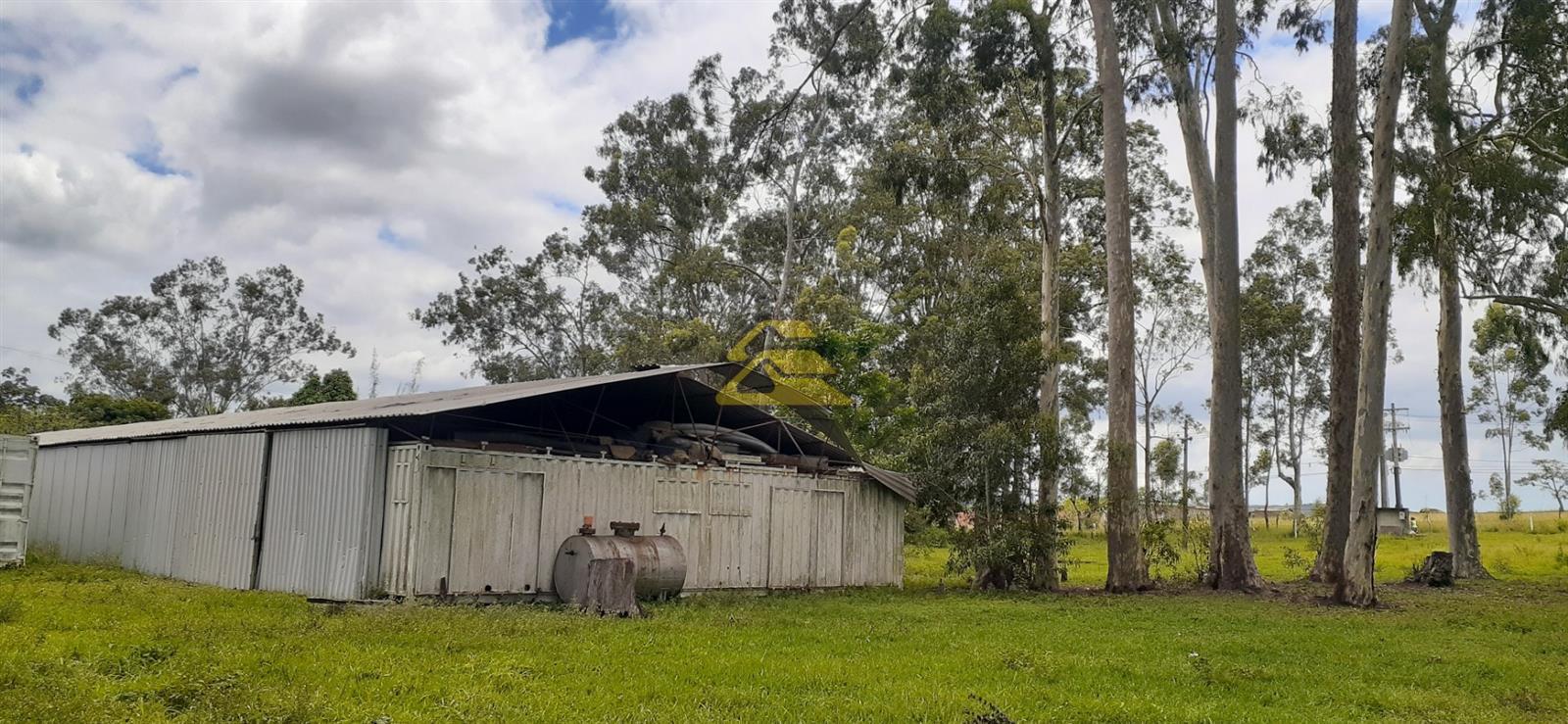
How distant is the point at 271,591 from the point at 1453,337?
24.9 m

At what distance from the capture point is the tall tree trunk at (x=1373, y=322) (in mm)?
17266

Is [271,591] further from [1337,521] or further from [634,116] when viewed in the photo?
[634,116]

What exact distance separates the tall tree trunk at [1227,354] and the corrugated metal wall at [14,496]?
773 inches

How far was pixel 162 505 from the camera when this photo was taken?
1861 cm

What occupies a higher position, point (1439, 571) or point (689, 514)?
point (689, 514)

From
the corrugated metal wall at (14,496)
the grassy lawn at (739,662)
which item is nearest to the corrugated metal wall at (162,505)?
the grassy lawn at (739,662)

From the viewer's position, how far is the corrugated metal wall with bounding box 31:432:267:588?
1669 centimetres

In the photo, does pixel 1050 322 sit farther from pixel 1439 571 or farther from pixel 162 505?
pixel 162 505

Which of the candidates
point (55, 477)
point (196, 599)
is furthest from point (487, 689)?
point (55, 477)

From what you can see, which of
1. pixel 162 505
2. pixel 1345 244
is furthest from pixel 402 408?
pixel 1345 244

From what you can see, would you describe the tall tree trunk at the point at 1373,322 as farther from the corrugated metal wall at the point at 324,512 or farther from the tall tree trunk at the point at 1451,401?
the corrugated metal wall at the point at 324,512

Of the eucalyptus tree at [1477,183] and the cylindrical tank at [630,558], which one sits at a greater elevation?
the eucalyptus tree at [1477,183]

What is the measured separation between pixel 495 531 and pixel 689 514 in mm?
3474

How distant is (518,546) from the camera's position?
15.2m
